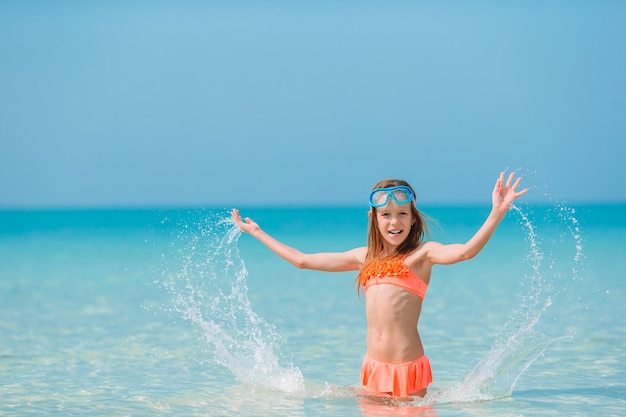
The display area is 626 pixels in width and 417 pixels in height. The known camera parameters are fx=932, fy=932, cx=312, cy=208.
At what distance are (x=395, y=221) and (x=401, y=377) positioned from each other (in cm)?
91

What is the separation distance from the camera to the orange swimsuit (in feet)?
17.9

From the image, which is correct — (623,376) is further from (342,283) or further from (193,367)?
(342,283)

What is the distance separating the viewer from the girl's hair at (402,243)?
5.57 m

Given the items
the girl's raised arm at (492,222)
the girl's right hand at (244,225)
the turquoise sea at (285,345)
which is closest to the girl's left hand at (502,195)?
the girl's raised arm at (492,222)

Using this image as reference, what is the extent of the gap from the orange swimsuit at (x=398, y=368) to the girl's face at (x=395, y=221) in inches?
5.2

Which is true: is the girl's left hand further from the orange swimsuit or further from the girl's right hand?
the girl's right hand

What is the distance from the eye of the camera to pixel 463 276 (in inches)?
603

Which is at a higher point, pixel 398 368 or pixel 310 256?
pixel 310 256

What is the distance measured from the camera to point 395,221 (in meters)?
5.50

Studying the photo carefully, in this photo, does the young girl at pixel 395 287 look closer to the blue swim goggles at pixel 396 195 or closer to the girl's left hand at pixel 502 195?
the blue swim goggles at pixel 396 195

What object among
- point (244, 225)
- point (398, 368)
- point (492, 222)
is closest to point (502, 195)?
point (492, 222)

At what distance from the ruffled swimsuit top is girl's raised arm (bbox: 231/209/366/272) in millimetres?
207

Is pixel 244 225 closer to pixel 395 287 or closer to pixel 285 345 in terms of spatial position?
pixel 395 287

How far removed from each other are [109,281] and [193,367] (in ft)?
27.2
